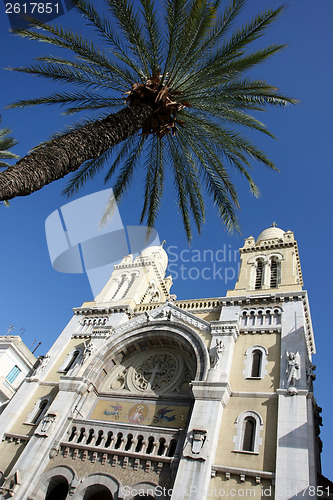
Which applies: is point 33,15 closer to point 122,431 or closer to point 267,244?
point 122,431

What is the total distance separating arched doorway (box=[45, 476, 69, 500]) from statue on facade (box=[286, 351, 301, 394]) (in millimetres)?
10702

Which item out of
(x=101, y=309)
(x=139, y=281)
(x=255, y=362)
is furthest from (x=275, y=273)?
(x=101, y=309)

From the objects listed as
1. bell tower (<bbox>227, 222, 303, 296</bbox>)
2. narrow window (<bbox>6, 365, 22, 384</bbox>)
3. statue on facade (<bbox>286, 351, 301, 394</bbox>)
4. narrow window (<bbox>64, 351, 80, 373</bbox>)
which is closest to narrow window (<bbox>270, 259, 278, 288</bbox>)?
bell tower (<bbox>227, 222, 303, 296</bbox>)

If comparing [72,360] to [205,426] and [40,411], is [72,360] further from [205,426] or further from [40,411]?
[205,426]

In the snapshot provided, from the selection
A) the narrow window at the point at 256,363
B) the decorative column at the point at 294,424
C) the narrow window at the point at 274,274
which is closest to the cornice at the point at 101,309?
the narrow window at the point at 256,363

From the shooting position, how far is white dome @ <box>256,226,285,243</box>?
976 inches

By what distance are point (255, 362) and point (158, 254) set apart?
56.2 feet

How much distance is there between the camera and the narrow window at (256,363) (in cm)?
1609

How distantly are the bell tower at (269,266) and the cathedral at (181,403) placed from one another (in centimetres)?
9

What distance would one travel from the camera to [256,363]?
16.5m

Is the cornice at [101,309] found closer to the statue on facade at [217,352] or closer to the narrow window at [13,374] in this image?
the statue on facade at [217,352]

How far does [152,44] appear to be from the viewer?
10695mm

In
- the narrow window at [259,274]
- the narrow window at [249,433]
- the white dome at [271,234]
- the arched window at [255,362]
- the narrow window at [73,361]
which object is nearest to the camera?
the narrow window at [249,433]

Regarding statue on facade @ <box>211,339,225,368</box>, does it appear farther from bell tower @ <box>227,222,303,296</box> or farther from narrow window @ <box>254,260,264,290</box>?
narrow window @ <box>254,260,264,290</box>
